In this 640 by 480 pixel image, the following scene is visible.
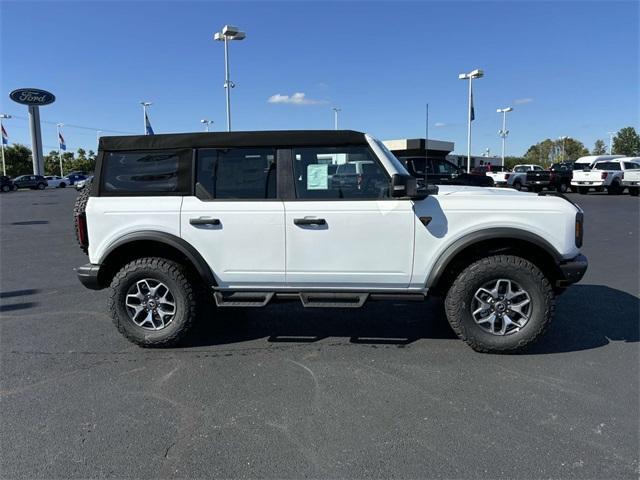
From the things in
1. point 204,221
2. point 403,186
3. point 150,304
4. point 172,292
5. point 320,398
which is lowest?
point 320,398

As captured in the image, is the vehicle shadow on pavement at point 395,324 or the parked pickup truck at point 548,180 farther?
the parked pickup truck at point 548,180

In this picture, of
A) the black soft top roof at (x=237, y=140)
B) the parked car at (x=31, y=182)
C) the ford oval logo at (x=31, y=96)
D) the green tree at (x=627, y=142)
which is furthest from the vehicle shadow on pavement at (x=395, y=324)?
the green tree at (x=627, y=142)

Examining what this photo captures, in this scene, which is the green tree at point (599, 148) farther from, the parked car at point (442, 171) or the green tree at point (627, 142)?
the parked car at point (442, 171)

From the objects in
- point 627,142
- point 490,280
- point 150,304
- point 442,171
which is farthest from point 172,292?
point 627,142

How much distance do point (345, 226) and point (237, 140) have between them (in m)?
1.22

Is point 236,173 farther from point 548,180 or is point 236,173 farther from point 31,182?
point 31,182

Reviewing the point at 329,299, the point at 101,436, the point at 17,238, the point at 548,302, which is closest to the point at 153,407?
the point at 101,436

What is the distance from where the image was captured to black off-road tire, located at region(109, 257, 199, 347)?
13.8 ft

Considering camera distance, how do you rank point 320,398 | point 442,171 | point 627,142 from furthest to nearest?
1. point 627,142
2. point 442,171
3. point 320,398

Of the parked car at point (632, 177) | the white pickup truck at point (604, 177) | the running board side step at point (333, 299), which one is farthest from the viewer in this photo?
the white pickup truck at point (604, 177)

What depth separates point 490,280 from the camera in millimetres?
3982

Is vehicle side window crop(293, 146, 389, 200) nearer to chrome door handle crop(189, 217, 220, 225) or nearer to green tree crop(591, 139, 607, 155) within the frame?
chrome door handle crop(189, 217, 220, 225)

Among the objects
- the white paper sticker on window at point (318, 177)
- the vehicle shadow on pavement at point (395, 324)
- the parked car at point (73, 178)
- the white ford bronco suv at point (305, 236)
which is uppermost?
the parked car at point (73, 178)

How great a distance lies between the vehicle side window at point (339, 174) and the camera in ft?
13.4
